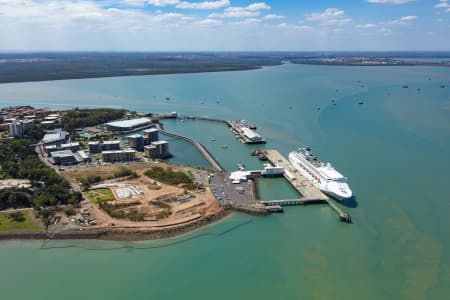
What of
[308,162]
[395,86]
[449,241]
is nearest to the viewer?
[449,241]

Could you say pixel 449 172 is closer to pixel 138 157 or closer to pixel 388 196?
pixel 388 196

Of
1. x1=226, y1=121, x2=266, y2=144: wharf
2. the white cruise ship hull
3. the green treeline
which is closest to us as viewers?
the green treeline

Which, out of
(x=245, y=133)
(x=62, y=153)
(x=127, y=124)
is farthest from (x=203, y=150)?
(x=127, y=124)

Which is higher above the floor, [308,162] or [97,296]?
[308,162]

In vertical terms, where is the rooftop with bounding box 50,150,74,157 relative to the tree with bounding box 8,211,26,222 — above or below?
above

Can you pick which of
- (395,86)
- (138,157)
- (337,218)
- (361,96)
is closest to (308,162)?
(337,218)

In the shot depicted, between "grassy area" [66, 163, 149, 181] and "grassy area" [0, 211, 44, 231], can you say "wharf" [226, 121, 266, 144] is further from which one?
"grassy area" [0, 211, 44, 231]

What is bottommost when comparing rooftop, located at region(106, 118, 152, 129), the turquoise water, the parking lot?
the turquoise water

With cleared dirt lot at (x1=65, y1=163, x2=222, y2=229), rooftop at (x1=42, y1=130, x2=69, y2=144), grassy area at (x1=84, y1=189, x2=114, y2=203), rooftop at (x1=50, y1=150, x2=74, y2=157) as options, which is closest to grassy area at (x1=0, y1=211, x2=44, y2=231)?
cleared dirt lot at (x1=65, y1=163, x2=222, y2=229)
